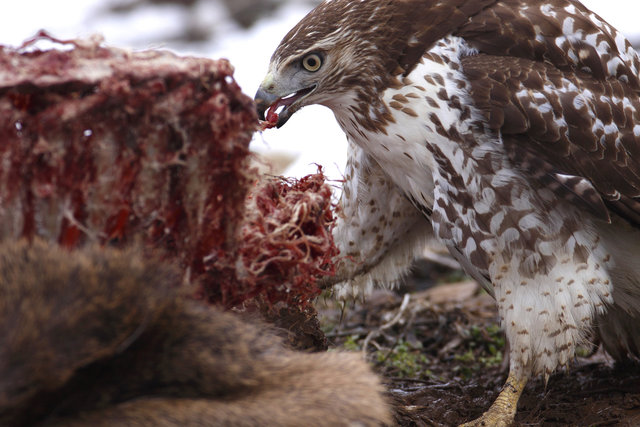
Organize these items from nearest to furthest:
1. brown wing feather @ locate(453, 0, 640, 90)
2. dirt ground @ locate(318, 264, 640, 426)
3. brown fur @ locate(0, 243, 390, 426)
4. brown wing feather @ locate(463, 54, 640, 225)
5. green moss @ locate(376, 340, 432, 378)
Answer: brown fur @ locate(0, 243, 390, 426)
brown wing feather @ locate(463, 54, 640, 225)
brown wing feather @ locate(453, 0, 640, 90)
dirt ground @ locate(318, 264, 640, 426)
green moss @ locate(376, 340, 432, 378)

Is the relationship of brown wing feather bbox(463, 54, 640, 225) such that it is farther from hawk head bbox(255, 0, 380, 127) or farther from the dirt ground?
the dirt ground

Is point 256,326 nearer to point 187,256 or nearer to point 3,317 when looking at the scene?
point 187,256

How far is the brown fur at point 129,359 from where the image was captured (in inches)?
46.7

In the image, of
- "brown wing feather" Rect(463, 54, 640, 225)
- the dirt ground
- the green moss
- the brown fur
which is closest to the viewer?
the brown fur

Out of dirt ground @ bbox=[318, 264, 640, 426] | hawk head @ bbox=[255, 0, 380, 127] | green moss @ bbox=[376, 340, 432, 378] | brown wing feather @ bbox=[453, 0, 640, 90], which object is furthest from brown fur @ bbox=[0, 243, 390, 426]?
green moss @ bbox=[376, 340, 432, 378]

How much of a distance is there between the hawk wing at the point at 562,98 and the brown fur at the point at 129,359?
4.18ft

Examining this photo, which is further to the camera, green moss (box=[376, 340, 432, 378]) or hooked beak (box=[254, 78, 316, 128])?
green moss (box=[376, 340, 432, 378])

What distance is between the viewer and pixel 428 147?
2.45 m

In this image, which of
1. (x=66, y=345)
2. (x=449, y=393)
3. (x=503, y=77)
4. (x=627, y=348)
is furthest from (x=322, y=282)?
(x=66, y=345)

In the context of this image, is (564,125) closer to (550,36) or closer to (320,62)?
(550,36)

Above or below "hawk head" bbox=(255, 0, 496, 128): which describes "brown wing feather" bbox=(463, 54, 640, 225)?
below

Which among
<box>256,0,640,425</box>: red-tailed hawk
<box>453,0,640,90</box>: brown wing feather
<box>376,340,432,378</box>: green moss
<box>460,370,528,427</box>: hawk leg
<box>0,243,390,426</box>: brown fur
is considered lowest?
<box>376,340,432,378</box>: green moss

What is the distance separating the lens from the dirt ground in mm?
2658

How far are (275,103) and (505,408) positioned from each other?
138 centimetres
